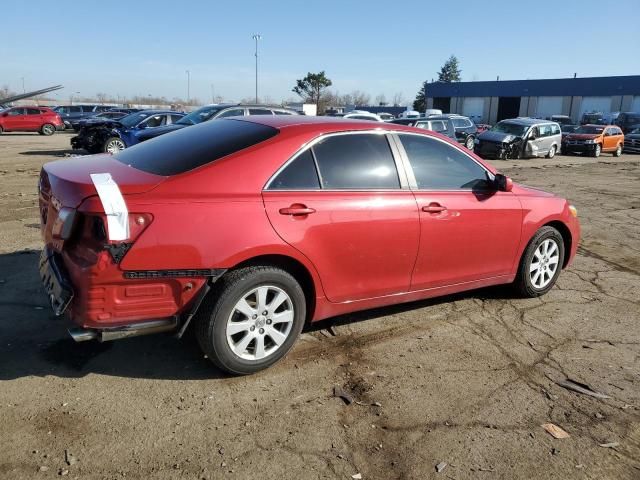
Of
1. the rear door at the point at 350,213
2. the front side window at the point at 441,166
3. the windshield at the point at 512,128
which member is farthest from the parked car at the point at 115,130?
the windshield at the point at 512,128

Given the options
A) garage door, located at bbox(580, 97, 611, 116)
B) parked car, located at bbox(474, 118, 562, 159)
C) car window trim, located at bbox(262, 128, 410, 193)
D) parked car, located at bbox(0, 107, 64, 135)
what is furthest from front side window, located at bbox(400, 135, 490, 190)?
garage door, located at bbox(580, 97, 611, 116)

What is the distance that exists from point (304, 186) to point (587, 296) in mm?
3490

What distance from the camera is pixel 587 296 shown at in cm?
542

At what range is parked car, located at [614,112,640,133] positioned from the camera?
122 ft

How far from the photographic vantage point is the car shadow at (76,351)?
11.6 feet

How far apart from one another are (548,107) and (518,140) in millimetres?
42650

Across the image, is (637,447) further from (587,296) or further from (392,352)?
(587,296)

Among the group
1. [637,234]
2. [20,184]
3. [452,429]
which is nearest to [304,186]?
[452,429]

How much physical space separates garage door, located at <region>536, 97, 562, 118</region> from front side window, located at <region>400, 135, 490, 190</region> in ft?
198

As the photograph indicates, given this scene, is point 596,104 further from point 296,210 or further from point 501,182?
point 296,210

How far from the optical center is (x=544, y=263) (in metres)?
5.18

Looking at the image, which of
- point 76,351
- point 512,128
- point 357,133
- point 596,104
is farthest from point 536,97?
point 76,351

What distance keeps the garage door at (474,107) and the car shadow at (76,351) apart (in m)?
67.0

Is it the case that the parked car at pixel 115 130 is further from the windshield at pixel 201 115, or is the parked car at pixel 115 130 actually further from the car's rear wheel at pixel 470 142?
the car's rear wheel at pixel 470 142
